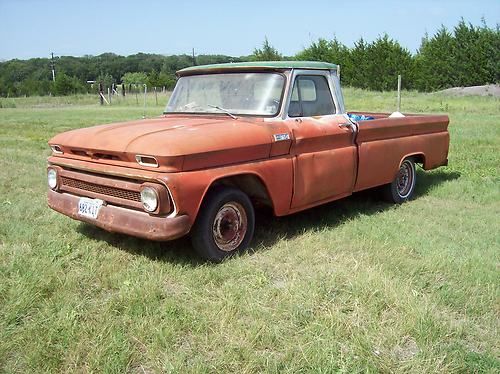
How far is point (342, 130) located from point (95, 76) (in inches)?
3123

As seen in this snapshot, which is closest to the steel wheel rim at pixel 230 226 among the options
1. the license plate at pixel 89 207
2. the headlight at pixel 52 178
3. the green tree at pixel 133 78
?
the license plate at pixel 89 207

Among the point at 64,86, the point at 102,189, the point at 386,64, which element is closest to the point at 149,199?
the point at 102,189

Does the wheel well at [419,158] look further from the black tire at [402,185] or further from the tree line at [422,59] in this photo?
the tree line at [422,59]

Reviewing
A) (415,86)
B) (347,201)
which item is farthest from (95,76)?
(347,201)

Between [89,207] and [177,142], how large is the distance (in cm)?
105

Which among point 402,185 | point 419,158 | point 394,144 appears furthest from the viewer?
point 419,158

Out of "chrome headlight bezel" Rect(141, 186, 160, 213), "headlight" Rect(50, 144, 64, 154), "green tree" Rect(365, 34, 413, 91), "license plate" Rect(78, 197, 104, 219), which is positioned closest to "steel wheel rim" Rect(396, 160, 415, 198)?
"chrome headlight bezel" Rect(141, 186, 160, 213)

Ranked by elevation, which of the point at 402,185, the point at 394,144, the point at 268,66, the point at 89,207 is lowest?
the point at 402,185

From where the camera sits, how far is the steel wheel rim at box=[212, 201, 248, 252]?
4.00m

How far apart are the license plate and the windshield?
57.9 inches

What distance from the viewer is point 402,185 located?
20.6 ft

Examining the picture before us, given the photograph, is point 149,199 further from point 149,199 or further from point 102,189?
point 102,189

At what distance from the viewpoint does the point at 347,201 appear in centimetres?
612

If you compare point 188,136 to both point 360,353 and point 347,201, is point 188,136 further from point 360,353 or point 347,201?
point 347,201
